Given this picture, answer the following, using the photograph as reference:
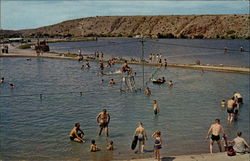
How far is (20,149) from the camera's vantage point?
1594 cm

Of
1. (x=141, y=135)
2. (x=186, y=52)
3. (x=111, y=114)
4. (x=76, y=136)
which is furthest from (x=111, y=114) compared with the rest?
(x=186, y=52)

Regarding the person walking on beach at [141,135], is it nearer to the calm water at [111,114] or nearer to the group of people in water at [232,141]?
the calm water at [111,114]

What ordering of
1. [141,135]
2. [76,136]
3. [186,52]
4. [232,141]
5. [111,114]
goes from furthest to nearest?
[186,52]
[111,114]
[76,136]
[141,135]
[232,141]

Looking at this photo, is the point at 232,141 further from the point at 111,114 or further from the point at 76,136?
the point at 111,114

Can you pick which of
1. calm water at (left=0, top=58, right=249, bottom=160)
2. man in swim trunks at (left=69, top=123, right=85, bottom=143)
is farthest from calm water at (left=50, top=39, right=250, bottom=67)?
man in swim trunks at (left=69, top=123, right=85, bottom=143)

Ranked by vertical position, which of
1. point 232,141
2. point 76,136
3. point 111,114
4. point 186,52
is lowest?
point 76,136

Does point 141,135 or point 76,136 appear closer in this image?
point 141,135

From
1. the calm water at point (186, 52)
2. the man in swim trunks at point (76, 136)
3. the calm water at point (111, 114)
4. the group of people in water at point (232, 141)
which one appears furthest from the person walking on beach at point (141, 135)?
the calm water at point (186, 52)

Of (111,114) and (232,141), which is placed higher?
(232,141)

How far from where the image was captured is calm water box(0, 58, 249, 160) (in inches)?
623

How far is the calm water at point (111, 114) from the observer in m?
15.8

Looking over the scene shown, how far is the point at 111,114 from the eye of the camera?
74.3 ft

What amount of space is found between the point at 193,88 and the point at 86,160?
1986 cm

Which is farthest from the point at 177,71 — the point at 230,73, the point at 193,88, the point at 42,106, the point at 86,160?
the point at 86,160
